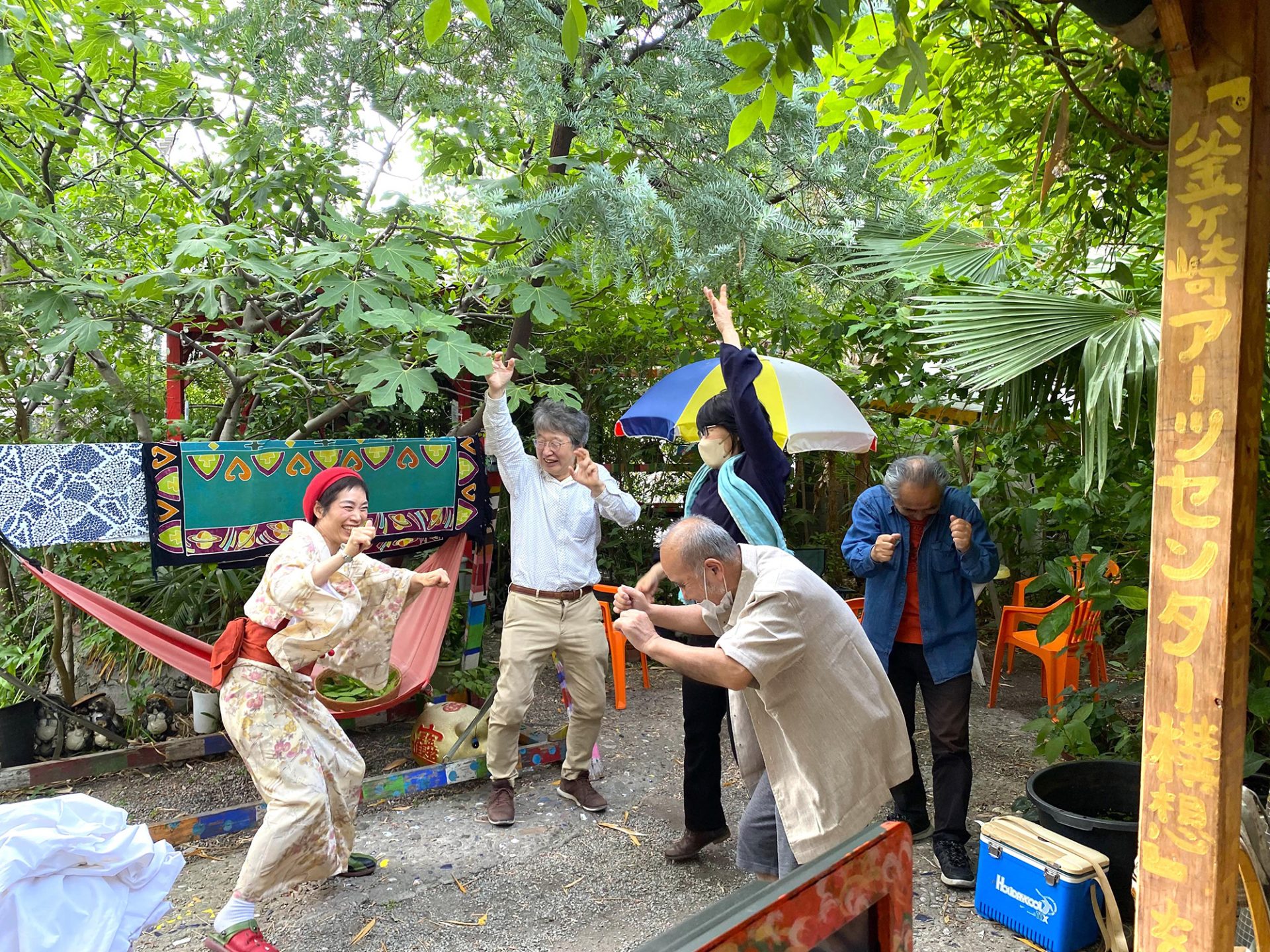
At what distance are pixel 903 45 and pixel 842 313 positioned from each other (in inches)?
106

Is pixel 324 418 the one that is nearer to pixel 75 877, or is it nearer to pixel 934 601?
pixel 75 877

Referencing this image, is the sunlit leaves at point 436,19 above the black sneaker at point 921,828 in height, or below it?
above

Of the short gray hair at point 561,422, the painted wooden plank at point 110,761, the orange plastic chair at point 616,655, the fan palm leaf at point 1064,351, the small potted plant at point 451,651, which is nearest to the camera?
the fan palm leaf at point 1064,351

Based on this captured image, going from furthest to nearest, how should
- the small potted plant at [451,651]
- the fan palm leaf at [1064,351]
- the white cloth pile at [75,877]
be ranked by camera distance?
the small potted plant at [451,651], the fan palm leaf at [1064,351], the white cloth pile at [75,877]

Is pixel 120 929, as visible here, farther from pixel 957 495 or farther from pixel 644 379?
pixel 644 379

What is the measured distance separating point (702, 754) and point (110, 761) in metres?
2.65

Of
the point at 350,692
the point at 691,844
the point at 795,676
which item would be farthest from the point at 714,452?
the point at 350,692

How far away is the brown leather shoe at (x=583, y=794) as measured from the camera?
3.83m

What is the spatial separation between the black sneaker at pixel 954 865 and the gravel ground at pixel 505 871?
0.04 m

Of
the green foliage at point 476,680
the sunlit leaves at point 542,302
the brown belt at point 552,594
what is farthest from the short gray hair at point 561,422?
the green foliage at point 476,680

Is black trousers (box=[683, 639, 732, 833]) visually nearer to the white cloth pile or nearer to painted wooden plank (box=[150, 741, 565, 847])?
painted wooden plank (box=[150, 741, 565, 847])

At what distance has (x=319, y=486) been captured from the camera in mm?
3023

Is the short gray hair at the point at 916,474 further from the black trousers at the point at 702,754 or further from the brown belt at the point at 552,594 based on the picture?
the brown belt at the point at 552,594

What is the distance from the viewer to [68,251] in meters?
3.40
